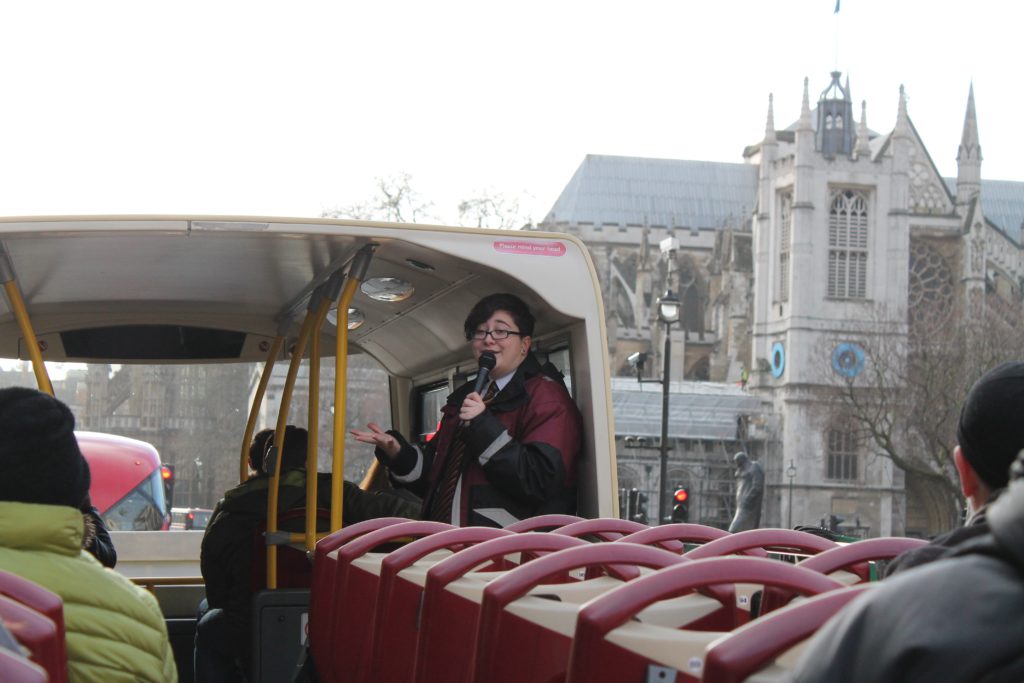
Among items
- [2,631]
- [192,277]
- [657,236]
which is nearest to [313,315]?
[192,277]

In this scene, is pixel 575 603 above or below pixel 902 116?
below

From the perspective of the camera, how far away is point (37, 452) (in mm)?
2920

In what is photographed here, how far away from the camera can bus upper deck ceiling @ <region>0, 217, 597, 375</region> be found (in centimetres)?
557

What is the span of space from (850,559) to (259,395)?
19.3ft

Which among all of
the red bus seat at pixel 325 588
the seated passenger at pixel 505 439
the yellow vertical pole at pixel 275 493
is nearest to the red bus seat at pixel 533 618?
the red bus seat at pixel 325 588

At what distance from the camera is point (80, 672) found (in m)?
2.90

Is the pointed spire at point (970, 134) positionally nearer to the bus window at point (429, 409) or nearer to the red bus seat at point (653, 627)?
the bus window at point (429, 409)

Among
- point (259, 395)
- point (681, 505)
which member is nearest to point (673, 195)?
point (681, 505)

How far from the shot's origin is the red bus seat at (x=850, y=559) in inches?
111

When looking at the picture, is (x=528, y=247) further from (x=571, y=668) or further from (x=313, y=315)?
(x=571, y=668)

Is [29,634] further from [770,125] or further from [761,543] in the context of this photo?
[770,125]

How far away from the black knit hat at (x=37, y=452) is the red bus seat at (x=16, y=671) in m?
1.07

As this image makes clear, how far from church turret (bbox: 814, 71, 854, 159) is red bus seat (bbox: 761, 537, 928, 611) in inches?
3551

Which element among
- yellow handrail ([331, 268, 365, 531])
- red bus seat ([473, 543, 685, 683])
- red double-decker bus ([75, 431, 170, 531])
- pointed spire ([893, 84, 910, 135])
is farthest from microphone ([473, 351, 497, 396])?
pointed spire ([893, 84, 910, 135])
